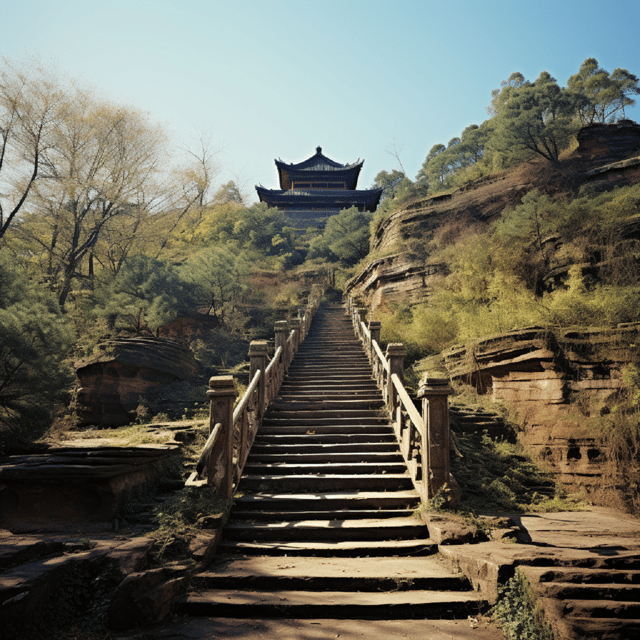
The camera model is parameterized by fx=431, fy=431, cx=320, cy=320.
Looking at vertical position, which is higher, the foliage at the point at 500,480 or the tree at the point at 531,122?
the tree at the point at 531,122

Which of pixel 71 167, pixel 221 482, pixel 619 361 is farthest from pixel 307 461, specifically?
pixel 71 167

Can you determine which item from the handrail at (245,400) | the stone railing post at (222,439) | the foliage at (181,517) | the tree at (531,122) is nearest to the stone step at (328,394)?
the handrail at (245,400)

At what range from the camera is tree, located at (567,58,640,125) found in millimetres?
28172

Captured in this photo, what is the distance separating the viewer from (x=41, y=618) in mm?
3223

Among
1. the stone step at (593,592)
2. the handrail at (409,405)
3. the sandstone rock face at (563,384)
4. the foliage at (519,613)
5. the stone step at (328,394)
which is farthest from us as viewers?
the stone step at (328,394)

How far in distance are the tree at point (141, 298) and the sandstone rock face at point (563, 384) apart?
487 inches

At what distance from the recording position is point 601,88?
29922mm

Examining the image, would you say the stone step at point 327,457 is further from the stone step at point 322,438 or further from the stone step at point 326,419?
the stone step at point 326,419

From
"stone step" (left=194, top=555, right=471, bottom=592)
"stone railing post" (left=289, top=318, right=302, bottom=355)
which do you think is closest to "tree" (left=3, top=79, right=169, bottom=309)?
"stone railing post" (left=289, top=318, right=302, bottom=355)

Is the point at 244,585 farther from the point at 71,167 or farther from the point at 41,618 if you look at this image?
the point at 71,167

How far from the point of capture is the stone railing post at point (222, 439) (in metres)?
6.06

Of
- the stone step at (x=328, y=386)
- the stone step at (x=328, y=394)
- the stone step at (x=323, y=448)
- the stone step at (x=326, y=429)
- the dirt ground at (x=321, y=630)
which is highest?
the stone step at (x=328, y=386)

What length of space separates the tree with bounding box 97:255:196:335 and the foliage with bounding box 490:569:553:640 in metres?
15.6

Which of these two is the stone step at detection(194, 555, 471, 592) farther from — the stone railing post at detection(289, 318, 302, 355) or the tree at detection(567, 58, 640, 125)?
the tree at detection(567, 58, 640, 125)
